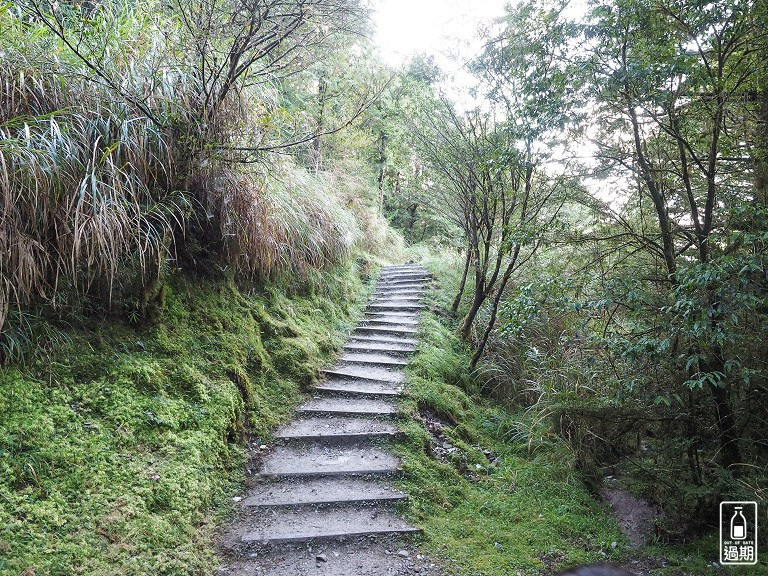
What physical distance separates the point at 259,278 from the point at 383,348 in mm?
2084

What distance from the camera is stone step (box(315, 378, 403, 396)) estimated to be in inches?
196

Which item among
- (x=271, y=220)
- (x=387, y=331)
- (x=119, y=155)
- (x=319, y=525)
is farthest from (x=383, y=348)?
(x=119, y=155)

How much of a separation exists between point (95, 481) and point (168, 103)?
2.92 meters

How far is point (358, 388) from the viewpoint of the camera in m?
5.10

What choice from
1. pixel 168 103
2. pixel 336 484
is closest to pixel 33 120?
pixel 168 103

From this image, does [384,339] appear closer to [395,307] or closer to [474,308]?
[395,307]

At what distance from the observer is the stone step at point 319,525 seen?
9.96 feet

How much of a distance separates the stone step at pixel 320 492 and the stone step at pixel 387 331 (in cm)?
334

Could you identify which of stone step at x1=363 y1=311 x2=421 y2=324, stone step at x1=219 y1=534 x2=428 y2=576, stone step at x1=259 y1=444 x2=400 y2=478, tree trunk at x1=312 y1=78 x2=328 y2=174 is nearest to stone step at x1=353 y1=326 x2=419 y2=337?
stone step at x1=363 y1=311 x2=421 y2=324

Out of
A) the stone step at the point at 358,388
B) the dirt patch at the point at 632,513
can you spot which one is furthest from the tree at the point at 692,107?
the stone step at the point at 358,388

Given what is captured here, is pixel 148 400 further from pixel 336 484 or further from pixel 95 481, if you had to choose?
pixel 336 484

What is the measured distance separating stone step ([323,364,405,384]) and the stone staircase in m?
0.01

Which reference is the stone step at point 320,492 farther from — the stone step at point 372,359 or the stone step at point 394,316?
the stone step at point 394,316

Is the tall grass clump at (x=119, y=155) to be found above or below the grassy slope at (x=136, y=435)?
above
